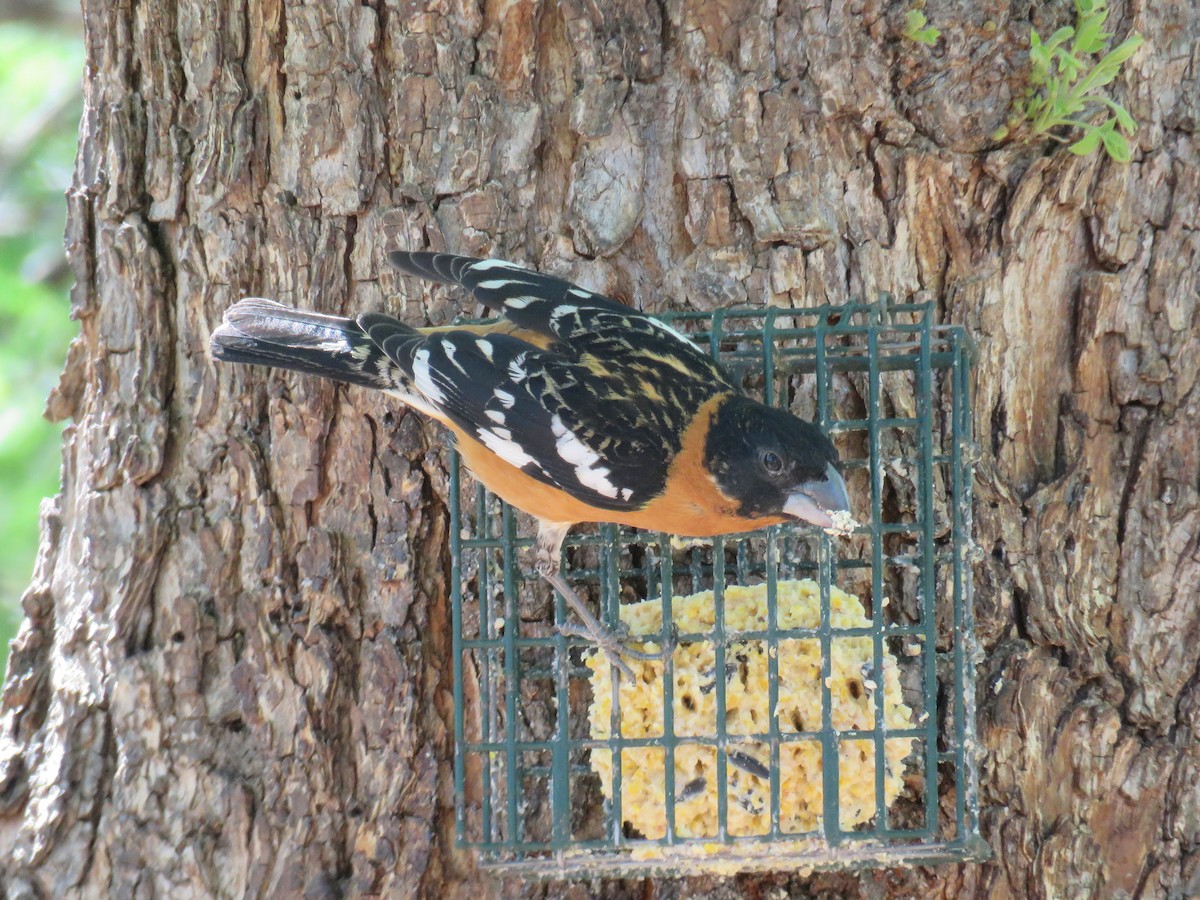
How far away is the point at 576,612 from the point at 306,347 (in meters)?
1.07

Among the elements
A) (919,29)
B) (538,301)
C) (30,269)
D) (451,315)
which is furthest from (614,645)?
(30,269)

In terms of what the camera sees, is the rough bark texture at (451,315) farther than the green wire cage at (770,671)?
Yes

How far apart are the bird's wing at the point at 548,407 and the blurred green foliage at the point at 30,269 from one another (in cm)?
356

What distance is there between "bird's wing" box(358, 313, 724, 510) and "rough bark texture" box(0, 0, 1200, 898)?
50 cm

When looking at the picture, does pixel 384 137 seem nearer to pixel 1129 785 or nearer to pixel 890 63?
pixel 890 63

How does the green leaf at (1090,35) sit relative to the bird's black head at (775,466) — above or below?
above

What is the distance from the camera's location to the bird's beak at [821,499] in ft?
10.6

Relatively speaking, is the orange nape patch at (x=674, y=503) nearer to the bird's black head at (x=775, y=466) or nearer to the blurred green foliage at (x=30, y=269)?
the bird's black head at (x=775, y=466)

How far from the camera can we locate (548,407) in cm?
332

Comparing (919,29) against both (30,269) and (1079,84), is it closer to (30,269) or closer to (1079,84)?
(1079,84)

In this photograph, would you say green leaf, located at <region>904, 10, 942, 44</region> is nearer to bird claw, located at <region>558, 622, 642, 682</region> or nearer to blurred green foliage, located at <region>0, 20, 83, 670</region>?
bird claw, located at <region>558, 622, 642, 682</region>

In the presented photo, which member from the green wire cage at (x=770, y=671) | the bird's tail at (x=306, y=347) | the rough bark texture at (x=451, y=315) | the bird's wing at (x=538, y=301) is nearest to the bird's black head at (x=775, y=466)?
the green wire cage at (x=770, y=671)

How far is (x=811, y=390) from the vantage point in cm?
378

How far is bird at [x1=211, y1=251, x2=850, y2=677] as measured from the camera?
327 centimetres
